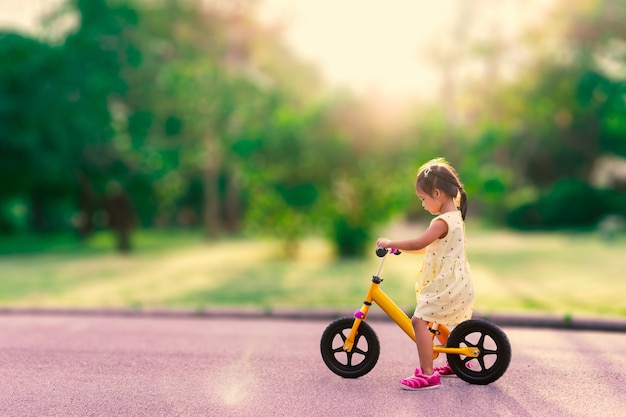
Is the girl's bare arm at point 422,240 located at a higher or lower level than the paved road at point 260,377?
higher

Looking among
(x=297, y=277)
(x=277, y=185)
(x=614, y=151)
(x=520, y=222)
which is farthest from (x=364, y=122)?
(x=614, y=151)

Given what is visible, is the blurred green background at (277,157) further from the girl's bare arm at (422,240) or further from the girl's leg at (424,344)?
the girl's bare arm at (422,240)

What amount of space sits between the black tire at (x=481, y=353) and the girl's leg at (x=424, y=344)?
182mm

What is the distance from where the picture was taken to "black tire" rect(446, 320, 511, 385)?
4502 millimetres

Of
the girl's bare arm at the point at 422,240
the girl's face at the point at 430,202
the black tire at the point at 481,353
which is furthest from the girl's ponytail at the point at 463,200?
the black tire at the point at 481,353

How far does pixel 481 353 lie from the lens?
4.61 m

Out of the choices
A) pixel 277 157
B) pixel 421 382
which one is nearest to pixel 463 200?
pixel 421 382

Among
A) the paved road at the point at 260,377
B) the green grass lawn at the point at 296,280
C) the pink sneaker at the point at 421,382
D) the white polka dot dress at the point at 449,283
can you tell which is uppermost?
the white polka dot dress at the point at 449,283

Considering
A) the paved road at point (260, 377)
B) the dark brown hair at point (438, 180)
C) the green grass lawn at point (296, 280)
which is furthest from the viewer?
the green grass lawn at point (296, 280)

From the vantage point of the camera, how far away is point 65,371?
508 centimetres

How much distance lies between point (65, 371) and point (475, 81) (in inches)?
1335

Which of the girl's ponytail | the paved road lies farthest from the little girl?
the paved road

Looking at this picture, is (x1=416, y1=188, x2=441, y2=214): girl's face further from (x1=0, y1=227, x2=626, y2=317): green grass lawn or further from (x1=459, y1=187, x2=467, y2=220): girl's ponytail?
(x1=0, y1=227, x2=626, y2=317): green grass lawn

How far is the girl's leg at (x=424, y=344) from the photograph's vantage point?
14.9 ft
